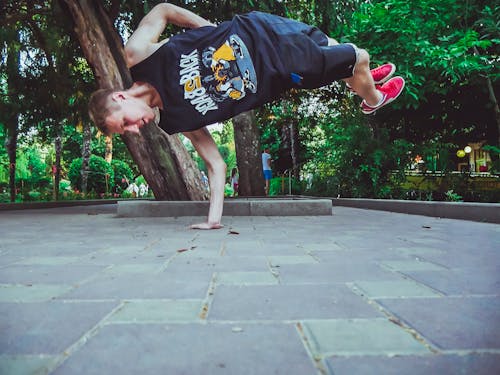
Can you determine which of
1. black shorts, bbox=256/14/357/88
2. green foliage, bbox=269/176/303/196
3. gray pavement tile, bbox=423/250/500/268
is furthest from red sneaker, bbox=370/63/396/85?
green foliage, bbox=269/176/303/196

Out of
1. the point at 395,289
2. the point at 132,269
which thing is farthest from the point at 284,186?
the point at 395,289

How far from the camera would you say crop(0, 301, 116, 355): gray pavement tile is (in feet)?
3.60

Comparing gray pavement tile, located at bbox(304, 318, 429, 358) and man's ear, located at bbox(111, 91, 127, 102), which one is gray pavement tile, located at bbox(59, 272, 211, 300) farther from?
man's ear, located at bbox(111, 91, 127, 102)

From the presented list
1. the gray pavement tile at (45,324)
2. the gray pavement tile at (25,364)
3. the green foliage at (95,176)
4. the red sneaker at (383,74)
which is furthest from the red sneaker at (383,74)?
the green foliage at (95,176)

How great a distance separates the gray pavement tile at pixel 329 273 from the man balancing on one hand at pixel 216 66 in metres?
1.88

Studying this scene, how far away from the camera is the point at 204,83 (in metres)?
3.54

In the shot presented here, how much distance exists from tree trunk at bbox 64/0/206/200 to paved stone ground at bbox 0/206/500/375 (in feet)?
12.5

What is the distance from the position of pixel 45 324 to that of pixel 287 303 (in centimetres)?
83

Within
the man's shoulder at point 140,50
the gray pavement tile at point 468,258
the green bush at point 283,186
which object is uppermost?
the man's shoulder at point 140,50

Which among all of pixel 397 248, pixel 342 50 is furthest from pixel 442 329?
pixel 342 50

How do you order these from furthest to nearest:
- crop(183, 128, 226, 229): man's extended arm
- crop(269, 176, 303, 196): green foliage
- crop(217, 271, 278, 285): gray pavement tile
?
1. crop(269, 176, 303, 196): green foliage
2. crop(183, 128, 226, 229): man's extended arm
3. crop(217, 271, 278, 285): gray pavement tile

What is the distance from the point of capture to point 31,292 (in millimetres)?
1677

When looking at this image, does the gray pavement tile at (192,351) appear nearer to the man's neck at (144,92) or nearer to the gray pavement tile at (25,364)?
Result: the gray pavement tile at (25,364)

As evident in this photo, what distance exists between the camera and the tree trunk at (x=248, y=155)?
10977 millimetres
